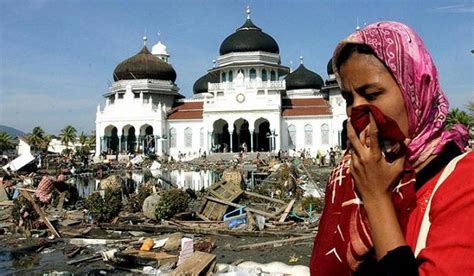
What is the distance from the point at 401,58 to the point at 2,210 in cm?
1846

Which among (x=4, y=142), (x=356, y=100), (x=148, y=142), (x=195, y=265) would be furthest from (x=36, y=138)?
(x=356, y=100)

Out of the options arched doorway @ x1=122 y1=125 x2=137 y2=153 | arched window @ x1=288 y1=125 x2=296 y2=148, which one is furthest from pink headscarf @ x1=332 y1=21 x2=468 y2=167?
arched doorway @ x1=122 y1=125 x2=137 y2=153

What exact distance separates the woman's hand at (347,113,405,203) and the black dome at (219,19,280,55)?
47.5 metres

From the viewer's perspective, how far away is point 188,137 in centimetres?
4731

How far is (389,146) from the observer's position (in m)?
1.21

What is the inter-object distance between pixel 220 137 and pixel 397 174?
154 feet

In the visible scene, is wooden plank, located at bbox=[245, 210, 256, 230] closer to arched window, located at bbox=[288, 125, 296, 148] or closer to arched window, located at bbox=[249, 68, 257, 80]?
arched window, located at bbox=[288, 125, 296, 148]

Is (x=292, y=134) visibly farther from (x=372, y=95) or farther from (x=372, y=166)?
(x=372, y=166)

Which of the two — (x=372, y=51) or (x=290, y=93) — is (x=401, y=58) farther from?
(x=290, y=93)

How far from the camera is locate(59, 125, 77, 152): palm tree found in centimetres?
6351

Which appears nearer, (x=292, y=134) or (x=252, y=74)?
(x=292, y=134)

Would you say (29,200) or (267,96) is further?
(267,96)

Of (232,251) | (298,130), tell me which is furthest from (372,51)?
(298,130)

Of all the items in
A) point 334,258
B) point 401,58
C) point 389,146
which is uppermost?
point 401,58
